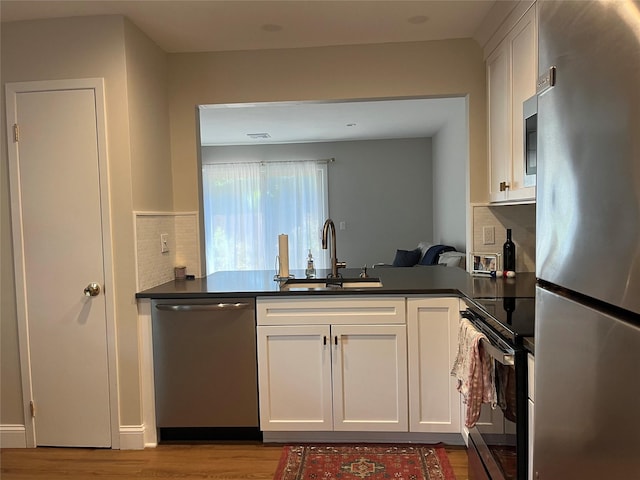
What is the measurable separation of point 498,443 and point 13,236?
2602mm

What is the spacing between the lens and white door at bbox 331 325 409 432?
245 centimetres

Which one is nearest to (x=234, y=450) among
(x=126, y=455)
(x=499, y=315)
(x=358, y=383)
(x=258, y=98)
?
A: (x=126, y=455)

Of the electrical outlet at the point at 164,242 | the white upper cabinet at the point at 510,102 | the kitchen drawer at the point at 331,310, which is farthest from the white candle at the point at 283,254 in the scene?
the white upper cabinet at the point at 510,102

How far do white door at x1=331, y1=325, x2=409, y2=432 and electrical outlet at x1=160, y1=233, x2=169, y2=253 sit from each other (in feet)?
3.86

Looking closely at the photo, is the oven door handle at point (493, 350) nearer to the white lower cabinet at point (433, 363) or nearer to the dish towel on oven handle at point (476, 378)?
the dish towel on oven handle at point (476, 378)

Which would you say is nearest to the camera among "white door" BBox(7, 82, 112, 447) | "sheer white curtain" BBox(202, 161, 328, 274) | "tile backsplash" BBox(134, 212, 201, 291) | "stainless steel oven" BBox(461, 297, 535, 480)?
"stainless steel oven" BBox(461, 297, 535, 480)

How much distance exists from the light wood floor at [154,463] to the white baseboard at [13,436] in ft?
0.12

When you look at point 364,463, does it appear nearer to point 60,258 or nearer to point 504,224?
point 504,224

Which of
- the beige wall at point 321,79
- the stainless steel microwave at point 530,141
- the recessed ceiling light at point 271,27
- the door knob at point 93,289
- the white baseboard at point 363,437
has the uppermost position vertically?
the recessed ceiling light at point 271,27

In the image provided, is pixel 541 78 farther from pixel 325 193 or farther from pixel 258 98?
pixel 325 193

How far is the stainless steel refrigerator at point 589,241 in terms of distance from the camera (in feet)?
1.97

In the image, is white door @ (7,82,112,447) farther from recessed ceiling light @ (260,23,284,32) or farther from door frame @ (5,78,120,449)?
recessed ceiling light @ (260,23,284,32)

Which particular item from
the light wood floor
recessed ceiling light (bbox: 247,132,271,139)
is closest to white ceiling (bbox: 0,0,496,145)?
the light wood floor

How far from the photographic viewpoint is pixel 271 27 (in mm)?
2605
